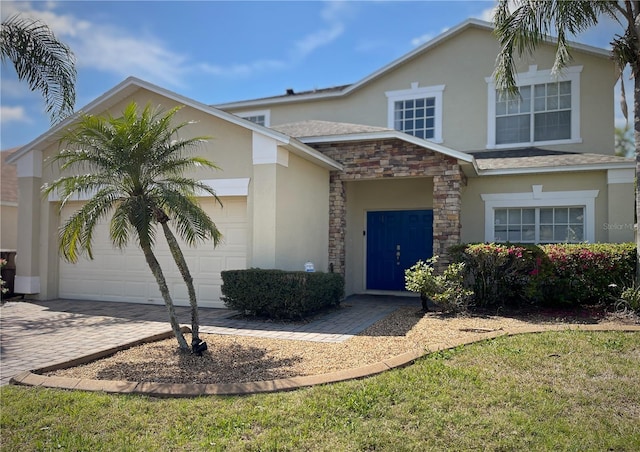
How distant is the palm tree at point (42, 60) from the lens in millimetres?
8805

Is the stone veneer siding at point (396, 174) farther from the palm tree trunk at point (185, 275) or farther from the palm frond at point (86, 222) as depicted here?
the palm frond at point (86, 222)

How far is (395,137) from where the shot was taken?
11.3 meters

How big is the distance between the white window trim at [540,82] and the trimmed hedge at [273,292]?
807 centimetres

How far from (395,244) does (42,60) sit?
388 inches

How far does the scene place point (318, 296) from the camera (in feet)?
30.6

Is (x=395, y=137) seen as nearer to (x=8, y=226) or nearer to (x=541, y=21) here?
(x=541, y=21)

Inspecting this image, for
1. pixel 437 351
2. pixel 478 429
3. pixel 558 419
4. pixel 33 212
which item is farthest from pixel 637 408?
pixel 33 212

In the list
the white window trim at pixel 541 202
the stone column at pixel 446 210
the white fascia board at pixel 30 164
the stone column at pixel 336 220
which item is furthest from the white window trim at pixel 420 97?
the white fascia board at pixel 30 164

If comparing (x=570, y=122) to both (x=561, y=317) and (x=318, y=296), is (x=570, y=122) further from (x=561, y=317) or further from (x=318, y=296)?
(x=318, y=296)

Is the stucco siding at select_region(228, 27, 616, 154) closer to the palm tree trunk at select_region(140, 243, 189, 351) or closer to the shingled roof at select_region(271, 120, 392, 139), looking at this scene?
the shingled roof at select_region(271, 120, 392, 139)

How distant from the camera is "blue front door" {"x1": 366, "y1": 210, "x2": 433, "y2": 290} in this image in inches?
529

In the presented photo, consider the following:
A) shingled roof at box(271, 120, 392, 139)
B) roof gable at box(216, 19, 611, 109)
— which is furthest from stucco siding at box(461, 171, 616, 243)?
roof gable at box(216, 19, 611, 109)

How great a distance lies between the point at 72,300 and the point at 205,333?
236 inches

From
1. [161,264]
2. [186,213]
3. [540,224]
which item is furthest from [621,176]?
[161,264]
